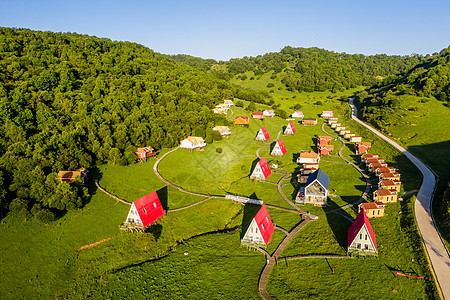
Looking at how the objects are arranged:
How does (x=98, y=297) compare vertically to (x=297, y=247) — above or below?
below

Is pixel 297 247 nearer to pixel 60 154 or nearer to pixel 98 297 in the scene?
pixel 98 297

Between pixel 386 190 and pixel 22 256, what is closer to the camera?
pixel 22 256

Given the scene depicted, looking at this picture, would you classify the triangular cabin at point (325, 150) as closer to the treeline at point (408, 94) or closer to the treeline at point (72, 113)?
the treeline at point (408, 94)

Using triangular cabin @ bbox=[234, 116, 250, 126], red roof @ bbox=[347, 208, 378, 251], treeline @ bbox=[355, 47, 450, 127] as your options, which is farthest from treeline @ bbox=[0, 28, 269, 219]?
treeline @ bbox=[355, 47, 450, 127]

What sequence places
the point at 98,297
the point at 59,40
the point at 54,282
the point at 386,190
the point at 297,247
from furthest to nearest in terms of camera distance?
the point at 59,40, the point at 386,190, the point at 297,247, the point at 54,282, the point at 98,297

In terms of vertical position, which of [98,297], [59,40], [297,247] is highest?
[59,40]

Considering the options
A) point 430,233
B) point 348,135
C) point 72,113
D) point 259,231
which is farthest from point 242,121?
point 430,233

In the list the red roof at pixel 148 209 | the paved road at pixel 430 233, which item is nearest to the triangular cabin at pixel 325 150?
the paved road at pixel 430 233

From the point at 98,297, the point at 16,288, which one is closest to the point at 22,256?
the point at 16,288
